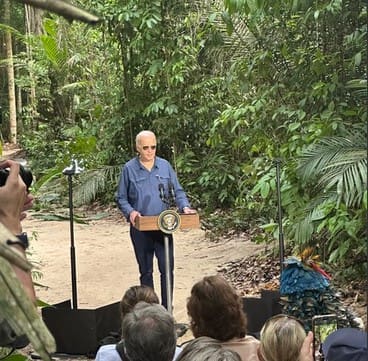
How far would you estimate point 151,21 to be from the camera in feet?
24.8

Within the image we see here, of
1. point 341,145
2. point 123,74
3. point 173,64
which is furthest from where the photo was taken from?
point 123,74

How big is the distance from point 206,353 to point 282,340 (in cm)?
51

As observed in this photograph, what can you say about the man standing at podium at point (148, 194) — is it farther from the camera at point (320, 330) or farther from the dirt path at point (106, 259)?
the camera at point (320, 330)

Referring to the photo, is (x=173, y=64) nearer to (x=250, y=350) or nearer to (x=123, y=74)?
(x=123, y=74)

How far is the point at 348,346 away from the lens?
128 centimetres

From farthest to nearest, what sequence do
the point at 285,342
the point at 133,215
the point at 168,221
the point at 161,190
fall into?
the point at 161,190, the point at 133,215, the point at 168,221, the point at 285,342

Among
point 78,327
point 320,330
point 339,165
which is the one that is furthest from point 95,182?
point 320,330

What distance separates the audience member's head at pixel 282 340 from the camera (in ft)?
6.50

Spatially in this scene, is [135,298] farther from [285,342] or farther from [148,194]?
A: [148,194]

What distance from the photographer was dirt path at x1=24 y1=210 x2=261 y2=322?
5770mm

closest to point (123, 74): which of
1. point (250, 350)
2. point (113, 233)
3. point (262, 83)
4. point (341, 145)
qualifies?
point (113, 233)

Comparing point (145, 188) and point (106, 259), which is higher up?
point (145, 188)

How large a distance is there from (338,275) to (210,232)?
3.34m

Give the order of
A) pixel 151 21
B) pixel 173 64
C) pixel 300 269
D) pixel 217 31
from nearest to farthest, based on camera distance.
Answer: pixel 300 269, pixel 217 31, pixel 151 21, pixel 173 64
